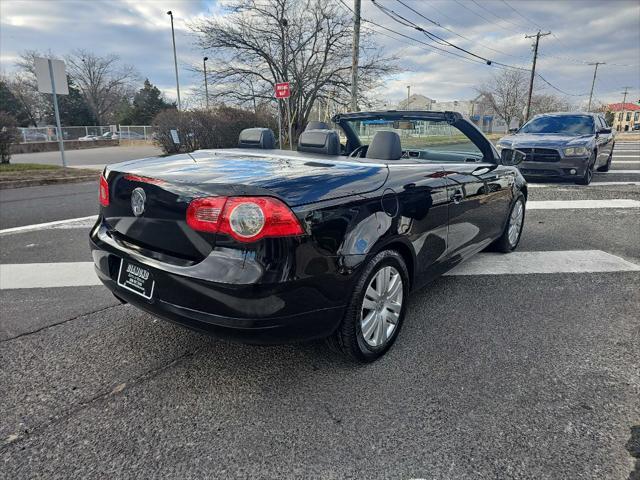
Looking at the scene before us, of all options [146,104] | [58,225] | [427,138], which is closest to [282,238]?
[427,138]

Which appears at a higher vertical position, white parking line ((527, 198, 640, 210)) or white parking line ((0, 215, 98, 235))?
white parking line ((527, 198, 640, 210))

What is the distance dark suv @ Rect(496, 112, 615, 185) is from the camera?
949 centimetres

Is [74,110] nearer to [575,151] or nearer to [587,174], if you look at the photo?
[575,151]

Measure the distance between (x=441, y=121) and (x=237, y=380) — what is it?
2.66 meters

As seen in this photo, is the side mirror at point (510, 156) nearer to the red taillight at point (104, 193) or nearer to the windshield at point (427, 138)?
the windshield at point (427, 138)

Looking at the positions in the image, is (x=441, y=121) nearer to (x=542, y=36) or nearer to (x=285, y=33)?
(x=285, y=33)

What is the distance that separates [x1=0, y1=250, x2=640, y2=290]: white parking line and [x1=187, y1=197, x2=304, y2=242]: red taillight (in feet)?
8.21

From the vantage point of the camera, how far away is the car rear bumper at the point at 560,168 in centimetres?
948

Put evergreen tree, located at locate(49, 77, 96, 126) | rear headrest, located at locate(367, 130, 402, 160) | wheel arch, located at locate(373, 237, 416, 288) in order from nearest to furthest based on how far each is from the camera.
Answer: wheel arch, located at locate(373, 237, 416, 288) < rear headrest, located at locate(367, 130, 402, 160) < evergreen tree, located at locate(49, 77, 96, 126)

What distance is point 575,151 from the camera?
31.1 feet

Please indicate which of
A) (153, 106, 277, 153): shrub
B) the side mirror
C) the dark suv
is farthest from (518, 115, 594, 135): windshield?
(153, 106, 277, 153): shrub

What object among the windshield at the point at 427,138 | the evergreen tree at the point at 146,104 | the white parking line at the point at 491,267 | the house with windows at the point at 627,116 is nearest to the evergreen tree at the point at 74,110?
the evergreen tree at the point at 146,104

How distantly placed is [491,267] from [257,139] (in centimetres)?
269

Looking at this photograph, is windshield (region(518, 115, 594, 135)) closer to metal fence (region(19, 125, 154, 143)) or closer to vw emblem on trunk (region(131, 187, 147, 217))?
vw emblem on trunk (region(131, 187, 147, 217))
